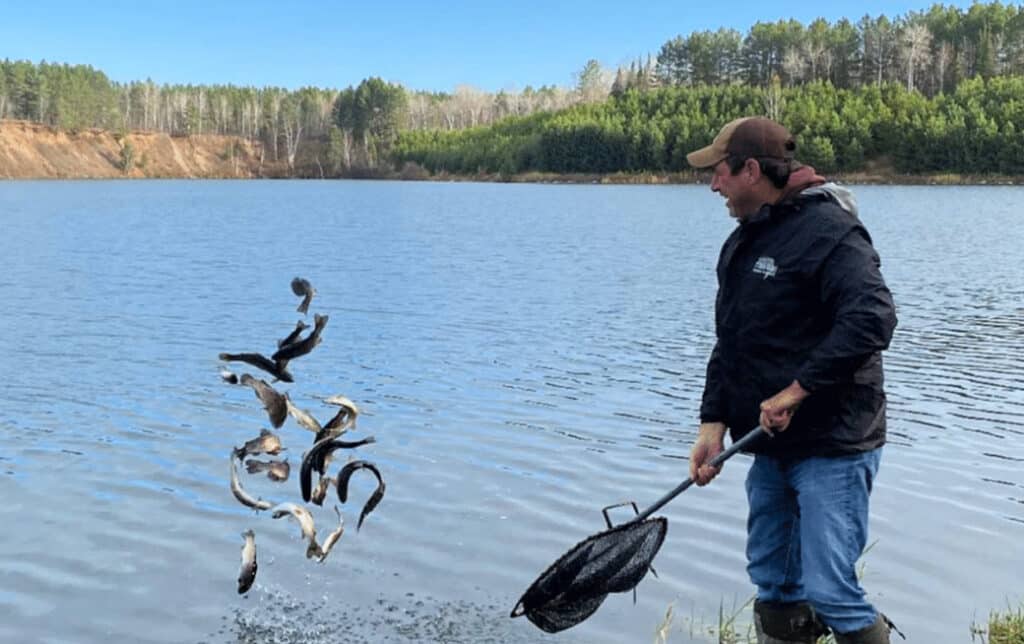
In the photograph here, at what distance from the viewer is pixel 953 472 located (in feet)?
34.9

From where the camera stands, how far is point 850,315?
4344 mm

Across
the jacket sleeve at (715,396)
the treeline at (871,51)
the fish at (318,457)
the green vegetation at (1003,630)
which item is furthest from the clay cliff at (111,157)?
the jacket sleeve at (715,396)

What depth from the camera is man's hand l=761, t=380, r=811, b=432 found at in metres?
4.47

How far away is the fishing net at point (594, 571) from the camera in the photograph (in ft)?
17.8

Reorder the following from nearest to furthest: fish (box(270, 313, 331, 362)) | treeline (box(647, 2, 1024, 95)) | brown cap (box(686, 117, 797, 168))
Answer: brown cap (box(686, 117, 797, 168)), fish (box(270, 313, 331, 362)), treeline (box(647, 2, 1024, 95))

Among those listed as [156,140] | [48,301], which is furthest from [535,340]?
[156,140]

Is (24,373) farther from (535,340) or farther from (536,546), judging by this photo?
(536,546)

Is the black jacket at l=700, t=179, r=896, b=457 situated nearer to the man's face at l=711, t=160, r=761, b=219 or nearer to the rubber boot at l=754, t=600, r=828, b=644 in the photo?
the man's face at l=711, t=160, r=761, b=219

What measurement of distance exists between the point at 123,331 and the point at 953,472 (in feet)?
47.1

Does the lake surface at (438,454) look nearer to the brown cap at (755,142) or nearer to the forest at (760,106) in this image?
the brown cap at (755,142)

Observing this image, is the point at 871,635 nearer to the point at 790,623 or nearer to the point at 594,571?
the point at 790,623

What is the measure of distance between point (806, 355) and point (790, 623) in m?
1.38

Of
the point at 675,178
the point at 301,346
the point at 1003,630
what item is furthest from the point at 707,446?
the point at 675,178

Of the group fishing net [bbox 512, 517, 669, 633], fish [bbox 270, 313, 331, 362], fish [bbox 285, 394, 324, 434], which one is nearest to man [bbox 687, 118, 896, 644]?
fishing net [bbox 512, 517, 669, 633]
